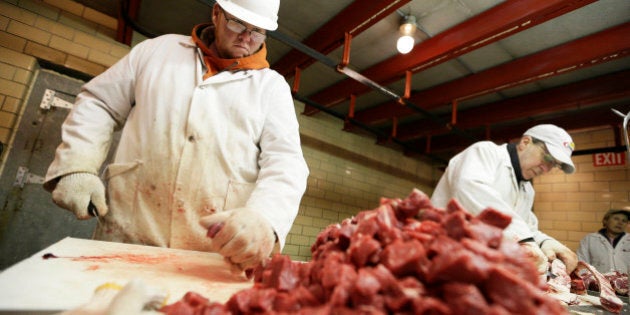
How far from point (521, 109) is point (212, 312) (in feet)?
20.6

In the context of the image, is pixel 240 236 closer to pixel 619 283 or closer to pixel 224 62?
pixel 224 62

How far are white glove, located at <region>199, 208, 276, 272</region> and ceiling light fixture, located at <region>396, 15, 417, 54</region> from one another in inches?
131

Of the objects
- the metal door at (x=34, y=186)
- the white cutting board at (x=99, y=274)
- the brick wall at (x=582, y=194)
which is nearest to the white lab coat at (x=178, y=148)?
the white cutting board at (x=99, y=274)

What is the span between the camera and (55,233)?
3.91 m

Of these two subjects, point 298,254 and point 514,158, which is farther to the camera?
point 298,254

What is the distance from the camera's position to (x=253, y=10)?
2.11 metres

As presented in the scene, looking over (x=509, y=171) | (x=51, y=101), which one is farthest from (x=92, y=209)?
(x=509, y=171)

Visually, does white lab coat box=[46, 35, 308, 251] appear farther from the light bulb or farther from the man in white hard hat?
the light bulb

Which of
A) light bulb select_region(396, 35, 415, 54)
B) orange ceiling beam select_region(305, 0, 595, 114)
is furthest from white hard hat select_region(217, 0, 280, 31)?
orange ceiling beam select_region(305, 0, 595, 114)

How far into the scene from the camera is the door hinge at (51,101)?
4.00 meters

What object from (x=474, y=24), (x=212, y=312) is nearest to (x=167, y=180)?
(x=212, y=312)

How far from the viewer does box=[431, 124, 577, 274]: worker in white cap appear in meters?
2.97

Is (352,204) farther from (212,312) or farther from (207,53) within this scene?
(212,312)

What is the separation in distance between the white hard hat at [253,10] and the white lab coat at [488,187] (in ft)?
Answer: 7.55
